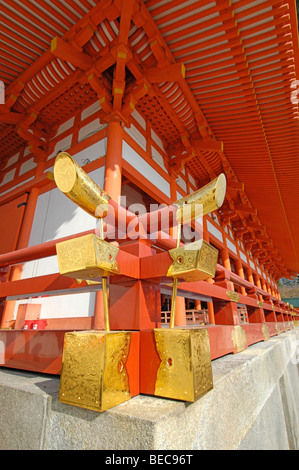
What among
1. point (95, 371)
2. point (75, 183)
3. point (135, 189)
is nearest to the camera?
point (95, 371)

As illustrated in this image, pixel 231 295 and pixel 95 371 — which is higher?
pixel 231 295

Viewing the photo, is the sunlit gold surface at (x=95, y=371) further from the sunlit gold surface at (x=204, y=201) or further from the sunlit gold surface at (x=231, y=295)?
the sunlit gold surface at (x=231, y=295)

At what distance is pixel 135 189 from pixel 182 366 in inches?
216

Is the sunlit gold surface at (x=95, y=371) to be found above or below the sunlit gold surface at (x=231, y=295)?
below

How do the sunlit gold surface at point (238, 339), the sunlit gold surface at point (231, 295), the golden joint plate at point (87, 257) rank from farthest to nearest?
the sunlit gold surface at point (231, 295) → the sunlit gold surface at point (238, 339) → the golden joint plate at point (87, 257)

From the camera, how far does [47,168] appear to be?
4285 mm

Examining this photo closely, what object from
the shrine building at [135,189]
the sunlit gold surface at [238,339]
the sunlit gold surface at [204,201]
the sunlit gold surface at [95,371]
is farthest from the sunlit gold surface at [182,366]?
the sunlit gold surface at [238,339]

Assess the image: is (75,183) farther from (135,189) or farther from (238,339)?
(135,189)

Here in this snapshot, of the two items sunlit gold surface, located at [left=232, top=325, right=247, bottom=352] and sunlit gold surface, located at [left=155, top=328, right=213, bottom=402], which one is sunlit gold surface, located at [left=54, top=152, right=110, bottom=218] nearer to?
sunlit gold surface, located at [left=155, top=328, right=213, bottom=402]

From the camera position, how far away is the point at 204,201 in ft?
2.44

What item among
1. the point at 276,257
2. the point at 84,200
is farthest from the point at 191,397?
the point at 276,257

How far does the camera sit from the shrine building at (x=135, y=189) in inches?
25.5

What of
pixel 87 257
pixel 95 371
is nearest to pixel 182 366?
pixel 95 371

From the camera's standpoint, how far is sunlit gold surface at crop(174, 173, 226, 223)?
72cm
